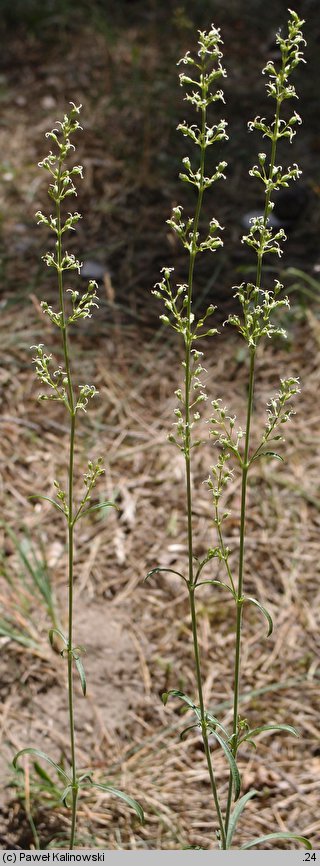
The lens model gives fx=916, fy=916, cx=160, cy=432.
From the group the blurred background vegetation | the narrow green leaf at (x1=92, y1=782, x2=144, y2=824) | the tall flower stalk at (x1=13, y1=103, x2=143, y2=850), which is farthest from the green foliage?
the blurred background vegetation

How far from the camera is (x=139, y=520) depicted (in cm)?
310

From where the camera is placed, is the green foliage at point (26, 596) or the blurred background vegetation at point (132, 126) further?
the blurred background vegetation at point (132, 126)

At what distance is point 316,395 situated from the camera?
351cm

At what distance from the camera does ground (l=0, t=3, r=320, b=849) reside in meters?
2.40

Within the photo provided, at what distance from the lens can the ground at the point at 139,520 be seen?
240 cm

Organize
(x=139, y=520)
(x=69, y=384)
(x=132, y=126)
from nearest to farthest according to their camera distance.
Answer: (x=69, y=384), (x=139, y=520), (x=132, y=126)

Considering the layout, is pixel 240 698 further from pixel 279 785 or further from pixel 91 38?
pixel 91 38

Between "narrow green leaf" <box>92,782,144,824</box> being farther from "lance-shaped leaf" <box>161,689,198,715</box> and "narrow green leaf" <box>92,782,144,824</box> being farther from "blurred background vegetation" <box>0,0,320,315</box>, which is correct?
"blurred background vegetation" <box>0,0,320,315</box>

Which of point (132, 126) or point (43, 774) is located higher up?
point (132, 126)

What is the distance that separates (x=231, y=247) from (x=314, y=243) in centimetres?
37

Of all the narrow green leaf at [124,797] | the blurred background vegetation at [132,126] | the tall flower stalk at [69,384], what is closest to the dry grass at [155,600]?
the tall flower stalk at [69,384]

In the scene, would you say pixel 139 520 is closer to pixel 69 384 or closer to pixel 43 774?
pixel 43 774

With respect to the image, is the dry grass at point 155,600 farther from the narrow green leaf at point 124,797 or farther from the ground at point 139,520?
the narrow green leaf at point 124,797

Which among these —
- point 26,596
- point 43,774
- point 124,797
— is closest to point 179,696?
point 124,797
